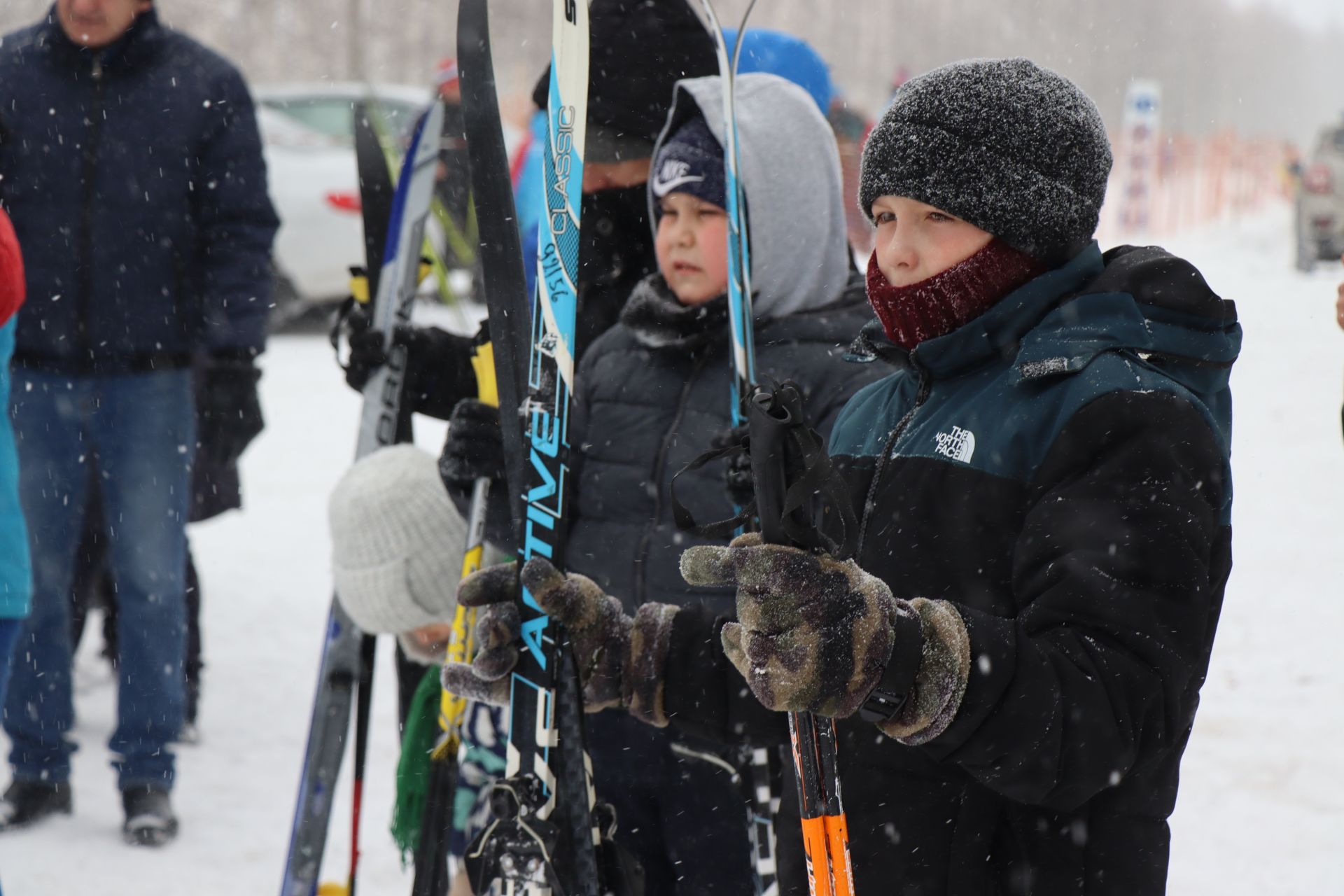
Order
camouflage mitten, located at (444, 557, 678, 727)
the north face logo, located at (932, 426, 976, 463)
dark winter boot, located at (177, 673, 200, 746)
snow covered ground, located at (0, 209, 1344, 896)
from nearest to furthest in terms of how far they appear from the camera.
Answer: the north face logo, located at (932, 426, 976, 463) → camouflage mitten, located at (444, 557, 678, 727) → snow covered ground, located at (0, 209, 1344, 896) → dark winter boot, located at (177, 673, 200, 746)

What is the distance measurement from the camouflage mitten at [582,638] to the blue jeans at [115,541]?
200cm

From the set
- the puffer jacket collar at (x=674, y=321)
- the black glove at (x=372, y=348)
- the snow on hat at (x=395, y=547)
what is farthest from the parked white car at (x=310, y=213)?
the puffer jacket collar at (x=674, y=321)

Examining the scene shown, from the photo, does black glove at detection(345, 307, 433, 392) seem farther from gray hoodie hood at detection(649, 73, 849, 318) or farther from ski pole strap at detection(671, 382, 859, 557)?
ski pole strap at detection(671, 382, 859, 557)

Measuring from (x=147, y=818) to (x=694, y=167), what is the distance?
2.31m

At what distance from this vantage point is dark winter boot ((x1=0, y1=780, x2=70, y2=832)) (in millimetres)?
3400

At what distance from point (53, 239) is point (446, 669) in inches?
87.8

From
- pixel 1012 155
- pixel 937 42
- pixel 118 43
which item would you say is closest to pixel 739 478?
pixel 1012 155

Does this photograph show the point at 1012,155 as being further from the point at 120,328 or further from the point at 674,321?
the point at 120,328

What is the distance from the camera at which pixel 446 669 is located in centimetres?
179

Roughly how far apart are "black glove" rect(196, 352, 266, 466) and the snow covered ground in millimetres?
995

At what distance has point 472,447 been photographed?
7.47 feet

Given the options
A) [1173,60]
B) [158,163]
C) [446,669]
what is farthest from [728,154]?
[1173,60]

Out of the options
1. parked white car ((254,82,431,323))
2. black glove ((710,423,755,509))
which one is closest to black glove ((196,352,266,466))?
black glove ((710,423,755,509))

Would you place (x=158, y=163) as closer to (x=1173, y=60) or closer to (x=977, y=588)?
(x=977, y=588)
